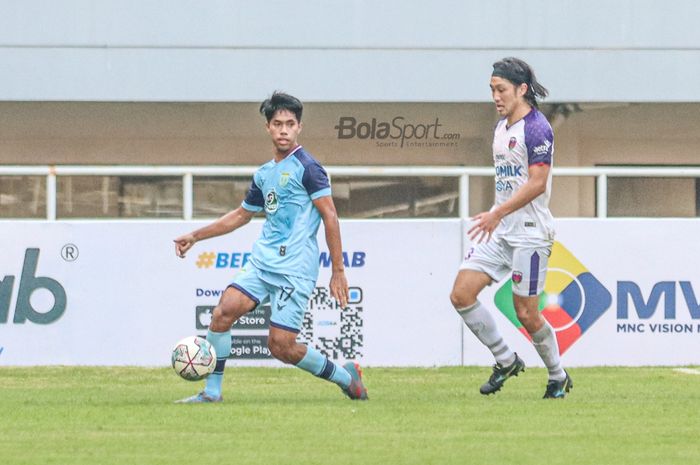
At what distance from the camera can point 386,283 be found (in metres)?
14.5

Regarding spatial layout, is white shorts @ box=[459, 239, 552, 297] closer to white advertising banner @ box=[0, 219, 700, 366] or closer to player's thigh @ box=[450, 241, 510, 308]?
player's thigh @ box=[450, 241, 510, 308]

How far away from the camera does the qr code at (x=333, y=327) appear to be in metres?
14.4

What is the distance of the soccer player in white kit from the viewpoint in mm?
10812

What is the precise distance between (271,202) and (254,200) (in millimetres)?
306

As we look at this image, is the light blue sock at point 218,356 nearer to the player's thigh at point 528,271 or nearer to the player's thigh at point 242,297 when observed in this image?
the player's thigh at point 242,297

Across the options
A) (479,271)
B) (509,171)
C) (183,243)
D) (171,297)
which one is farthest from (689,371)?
(183,243)

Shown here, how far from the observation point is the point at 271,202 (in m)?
10.6

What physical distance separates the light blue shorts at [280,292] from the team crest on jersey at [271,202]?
1.24 feet
